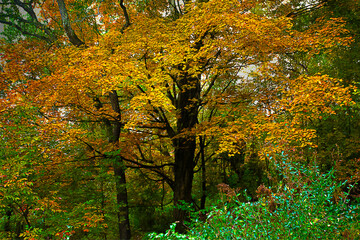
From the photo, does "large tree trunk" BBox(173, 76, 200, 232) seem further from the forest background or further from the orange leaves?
the orange leaves

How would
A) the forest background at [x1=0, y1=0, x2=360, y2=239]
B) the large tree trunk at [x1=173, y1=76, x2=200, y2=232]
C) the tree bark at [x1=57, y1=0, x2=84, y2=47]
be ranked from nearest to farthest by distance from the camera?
the forest background at [x1=0, y1=0, x2=360, y2=239], the tree bark at [x1=57, y1=0, x2=84, y2=47], the large tree trunk at [x1=173, y1=76, x2=200, y2=232]

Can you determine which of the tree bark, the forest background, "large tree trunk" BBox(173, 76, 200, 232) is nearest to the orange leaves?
the forest background

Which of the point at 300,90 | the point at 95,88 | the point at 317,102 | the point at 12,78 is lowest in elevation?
the point at 317,102

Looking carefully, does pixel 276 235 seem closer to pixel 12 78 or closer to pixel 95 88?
pixel 95 88

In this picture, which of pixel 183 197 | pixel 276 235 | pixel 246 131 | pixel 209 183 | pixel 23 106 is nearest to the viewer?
pixel 276 235

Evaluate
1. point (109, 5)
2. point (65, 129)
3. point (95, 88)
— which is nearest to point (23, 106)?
point (65, 129)

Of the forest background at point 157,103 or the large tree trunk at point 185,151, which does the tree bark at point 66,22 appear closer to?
the forest background at point 157,103

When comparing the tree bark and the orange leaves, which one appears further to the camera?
the tree bark

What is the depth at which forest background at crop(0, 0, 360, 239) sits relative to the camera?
5.22m

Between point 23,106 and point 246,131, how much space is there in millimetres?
5290

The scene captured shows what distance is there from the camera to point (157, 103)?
5590mm

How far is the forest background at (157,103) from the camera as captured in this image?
522 centimetres

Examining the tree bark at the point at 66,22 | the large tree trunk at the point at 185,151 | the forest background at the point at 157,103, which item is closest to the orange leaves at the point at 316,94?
the forest background at the point at 157,103

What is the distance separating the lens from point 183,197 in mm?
8250
